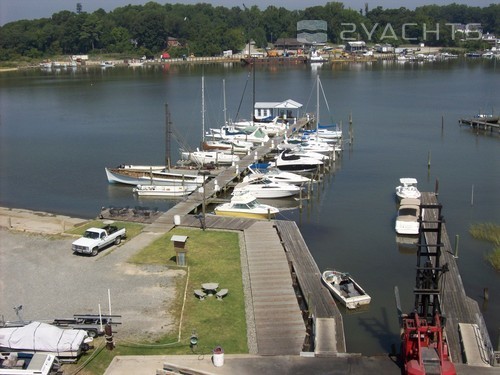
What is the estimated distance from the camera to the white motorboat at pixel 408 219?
40.8 meters

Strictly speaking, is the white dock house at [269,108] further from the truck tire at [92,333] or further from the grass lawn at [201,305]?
the truck tire at [92,333]

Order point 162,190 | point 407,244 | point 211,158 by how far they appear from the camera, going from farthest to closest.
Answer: point 211,158, point 162,190, point 407,244

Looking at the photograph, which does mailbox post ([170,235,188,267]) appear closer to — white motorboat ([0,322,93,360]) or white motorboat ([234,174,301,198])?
white motorboat ([0,322,93,360])

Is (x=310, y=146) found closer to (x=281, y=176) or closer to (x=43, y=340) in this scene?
(x=281, y=176)

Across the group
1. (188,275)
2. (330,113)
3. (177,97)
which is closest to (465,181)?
(188,275)

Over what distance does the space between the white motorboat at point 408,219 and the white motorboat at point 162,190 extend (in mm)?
18881

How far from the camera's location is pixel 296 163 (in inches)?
2299

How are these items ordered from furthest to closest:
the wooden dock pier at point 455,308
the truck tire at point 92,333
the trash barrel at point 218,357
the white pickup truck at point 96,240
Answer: the white pickup truck at point 96,240 < the truck tire at point 92,333 < the wooden dock pier at point 455,308 < the trash barrel at point 218,357

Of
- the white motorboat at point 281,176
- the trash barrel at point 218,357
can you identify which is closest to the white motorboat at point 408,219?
the white motorboat at point 281,176

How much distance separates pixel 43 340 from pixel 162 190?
30744mm

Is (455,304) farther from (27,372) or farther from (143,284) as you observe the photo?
(27,372)

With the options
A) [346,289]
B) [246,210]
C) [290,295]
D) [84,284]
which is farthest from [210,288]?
[246,210]

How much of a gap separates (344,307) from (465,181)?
3153cm

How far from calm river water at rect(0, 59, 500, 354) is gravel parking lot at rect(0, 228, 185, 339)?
9.27 m
